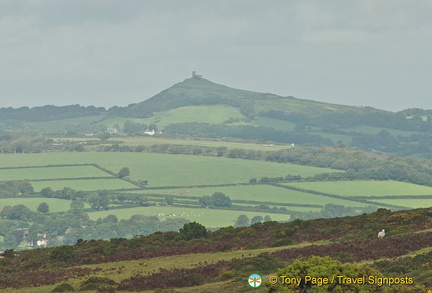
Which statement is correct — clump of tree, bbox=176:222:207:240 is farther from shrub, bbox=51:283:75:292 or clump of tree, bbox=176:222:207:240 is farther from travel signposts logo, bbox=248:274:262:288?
travel signposts logo, bbox=248:274:262:288

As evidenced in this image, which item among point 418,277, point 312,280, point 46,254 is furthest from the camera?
point 46,254

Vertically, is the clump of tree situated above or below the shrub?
above

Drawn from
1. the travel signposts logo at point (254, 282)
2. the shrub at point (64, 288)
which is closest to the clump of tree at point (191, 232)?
the shrub at point (64, 288)

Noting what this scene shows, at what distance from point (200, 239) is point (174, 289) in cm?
3266

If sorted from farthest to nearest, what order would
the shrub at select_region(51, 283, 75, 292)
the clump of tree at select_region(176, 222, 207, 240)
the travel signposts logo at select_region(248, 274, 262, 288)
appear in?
the clump of tree at select_region(176, 222, 207, 240), the shrub at select_region(51, 283, 75, 292), the travel signposts logo at select_region(248, 274, 262, 288)

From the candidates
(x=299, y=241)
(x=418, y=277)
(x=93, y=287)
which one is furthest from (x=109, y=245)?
(x=418, y=277)

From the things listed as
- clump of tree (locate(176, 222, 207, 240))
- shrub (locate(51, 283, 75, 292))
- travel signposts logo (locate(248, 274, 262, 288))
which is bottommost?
shrub (locate(51, 283, 75, 292))

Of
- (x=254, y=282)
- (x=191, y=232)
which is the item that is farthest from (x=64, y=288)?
(x=191, y=232)

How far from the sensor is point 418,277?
66.9m

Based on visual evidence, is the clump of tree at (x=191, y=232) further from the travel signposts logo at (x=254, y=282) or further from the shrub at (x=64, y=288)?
the travel signposts logo at (x=254, y=282)

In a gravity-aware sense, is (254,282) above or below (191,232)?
above

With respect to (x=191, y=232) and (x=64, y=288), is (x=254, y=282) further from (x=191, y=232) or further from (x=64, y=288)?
(x=191, y=232)

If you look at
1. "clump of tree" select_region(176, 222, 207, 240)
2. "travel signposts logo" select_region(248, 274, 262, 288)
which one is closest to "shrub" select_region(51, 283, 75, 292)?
"travel signposts logo" select_region(248, 274, 262, 288)

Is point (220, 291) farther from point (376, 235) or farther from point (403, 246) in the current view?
point (376, 235)
